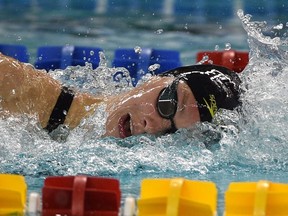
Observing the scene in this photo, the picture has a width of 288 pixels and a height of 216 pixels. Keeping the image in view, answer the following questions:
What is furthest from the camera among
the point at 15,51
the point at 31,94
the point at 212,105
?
the point at 15,51

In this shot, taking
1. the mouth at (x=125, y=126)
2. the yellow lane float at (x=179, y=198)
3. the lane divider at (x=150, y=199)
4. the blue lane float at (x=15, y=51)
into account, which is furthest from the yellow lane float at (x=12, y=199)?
the blue lane float at (x=15, y=51)

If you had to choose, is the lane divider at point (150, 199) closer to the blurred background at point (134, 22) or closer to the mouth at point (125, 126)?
the mouth at point (125, 126)

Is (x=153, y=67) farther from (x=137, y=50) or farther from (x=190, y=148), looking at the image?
(x=190, y=148)

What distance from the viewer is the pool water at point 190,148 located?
7.71ft

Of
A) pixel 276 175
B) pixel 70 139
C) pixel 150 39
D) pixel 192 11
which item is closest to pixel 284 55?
pixel 276 175

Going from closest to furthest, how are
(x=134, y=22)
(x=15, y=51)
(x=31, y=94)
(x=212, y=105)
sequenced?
(x=212, y=105)
(x=31, y=94)
(x=15, y=51)
(x=134, y=22)

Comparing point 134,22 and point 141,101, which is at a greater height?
point 134,22

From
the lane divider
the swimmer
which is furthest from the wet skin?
the lane divider

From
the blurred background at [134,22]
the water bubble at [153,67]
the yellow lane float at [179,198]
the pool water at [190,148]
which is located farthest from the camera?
the blurred background at [134,22]

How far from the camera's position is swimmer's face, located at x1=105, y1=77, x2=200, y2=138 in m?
2.59

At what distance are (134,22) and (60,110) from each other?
3.15 meters

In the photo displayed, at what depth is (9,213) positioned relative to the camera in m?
1.80

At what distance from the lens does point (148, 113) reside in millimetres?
2605

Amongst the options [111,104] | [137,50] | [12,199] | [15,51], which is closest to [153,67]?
[137,50]
